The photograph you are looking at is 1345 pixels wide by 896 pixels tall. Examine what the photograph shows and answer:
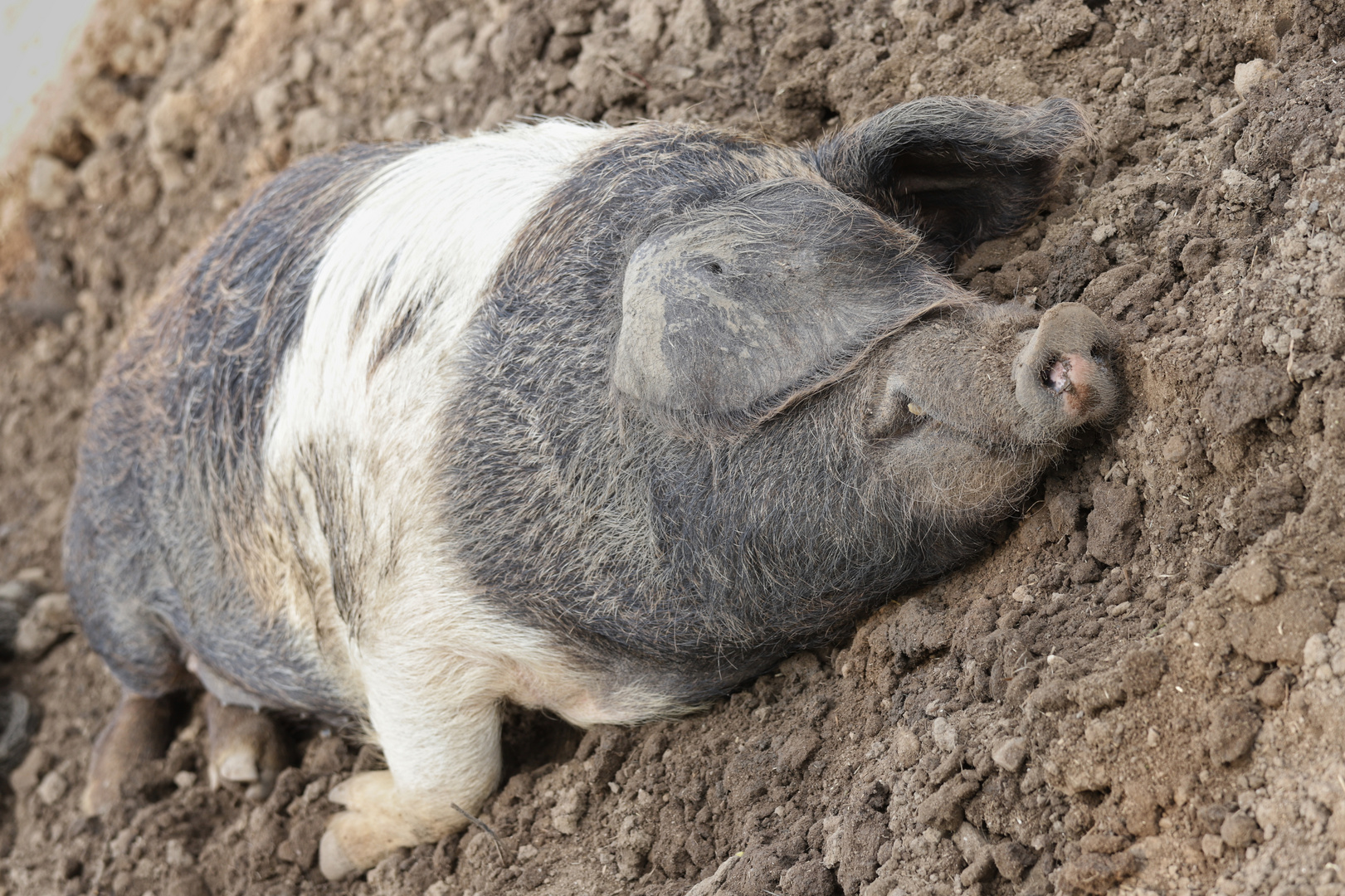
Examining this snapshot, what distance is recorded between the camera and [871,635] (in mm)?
2352

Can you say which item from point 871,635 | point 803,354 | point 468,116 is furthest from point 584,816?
point 468,116

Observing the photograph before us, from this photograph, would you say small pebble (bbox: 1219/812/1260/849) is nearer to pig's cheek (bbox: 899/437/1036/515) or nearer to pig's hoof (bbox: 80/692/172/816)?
pig's cheek (bbox: 899/437/1036/515)

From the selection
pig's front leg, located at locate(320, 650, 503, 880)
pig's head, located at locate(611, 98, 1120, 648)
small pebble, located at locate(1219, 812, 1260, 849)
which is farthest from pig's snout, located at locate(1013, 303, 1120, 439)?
pig's front leg, located at locate(320, 650, 503, 880)

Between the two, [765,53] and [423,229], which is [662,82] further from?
[423,229]

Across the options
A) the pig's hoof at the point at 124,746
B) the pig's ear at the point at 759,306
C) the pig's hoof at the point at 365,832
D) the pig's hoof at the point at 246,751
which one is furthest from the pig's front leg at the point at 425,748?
the pig's hoof at the point at 124,746

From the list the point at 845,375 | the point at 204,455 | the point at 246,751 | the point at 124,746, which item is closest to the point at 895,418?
the point at 845,375

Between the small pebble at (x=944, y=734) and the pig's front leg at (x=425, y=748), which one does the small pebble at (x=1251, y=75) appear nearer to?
the small pebble at (x=944, y=734)

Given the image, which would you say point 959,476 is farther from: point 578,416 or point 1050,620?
point 578,416

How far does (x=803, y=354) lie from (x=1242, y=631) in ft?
2.82

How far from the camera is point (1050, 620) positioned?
2.05 metres

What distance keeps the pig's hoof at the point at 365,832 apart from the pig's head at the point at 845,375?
1230 mm

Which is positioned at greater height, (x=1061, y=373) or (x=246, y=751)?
(x=1061, y=373)

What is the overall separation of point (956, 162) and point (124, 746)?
3.20 m

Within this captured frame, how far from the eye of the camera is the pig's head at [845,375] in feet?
6.70
